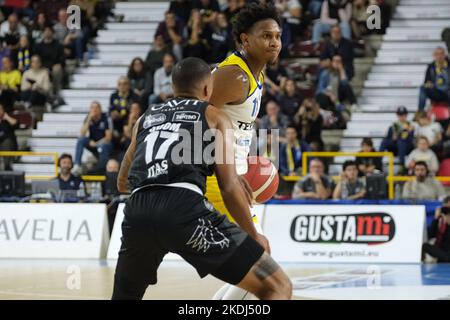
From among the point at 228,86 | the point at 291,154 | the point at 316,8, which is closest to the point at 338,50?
the point at 316,8

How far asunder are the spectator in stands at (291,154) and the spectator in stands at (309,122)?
27.4 inches

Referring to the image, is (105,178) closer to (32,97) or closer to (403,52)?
(32,97)

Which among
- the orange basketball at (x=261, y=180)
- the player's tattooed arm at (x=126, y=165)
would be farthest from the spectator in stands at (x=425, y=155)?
the player's tattooed arm at (x=126, y=165)

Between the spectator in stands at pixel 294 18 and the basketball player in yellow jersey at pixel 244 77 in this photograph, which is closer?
the basketball player in yellow jersey at pixel 244 77

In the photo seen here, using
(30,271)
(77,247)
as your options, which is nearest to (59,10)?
(77,247)

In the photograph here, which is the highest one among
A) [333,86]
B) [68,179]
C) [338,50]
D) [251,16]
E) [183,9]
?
[183,9]

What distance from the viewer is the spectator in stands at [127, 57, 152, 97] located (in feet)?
62.3

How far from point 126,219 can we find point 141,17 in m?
17.7

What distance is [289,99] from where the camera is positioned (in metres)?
17.7

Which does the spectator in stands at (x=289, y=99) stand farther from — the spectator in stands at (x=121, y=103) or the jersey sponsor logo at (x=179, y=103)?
the jersey sponsor logo at (x=179, y=103)

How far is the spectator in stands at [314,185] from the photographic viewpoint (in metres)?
15.0

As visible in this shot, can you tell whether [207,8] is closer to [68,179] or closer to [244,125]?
[68,179]

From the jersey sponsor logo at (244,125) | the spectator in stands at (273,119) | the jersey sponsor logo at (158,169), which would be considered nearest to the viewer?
the jersey sponsor logo at (158,169)

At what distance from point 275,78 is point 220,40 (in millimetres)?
1600
